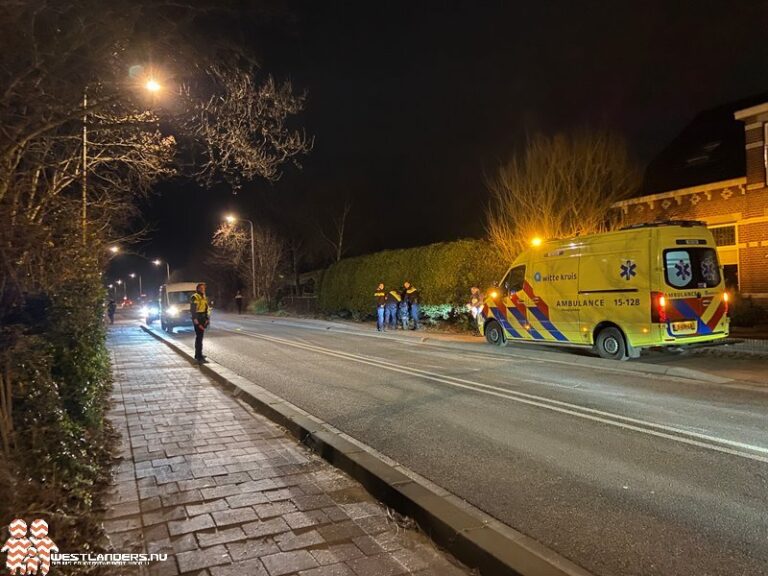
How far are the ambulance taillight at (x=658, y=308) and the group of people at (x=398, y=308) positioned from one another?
10569 mm

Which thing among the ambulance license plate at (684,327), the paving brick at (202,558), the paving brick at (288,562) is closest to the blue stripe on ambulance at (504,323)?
the ambulance license plate at (684,327)

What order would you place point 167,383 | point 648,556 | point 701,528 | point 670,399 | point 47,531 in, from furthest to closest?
point 167,383 < point 670,399 < point 701,528 < point 648,556 < point 47,531

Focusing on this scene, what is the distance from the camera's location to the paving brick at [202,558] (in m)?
3.45

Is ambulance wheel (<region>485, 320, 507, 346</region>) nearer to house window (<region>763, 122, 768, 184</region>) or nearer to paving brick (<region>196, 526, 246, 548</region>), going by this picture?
house window (<region>763, 122, 768, 184</region>)

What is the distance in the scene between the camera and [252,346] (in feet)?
56.0

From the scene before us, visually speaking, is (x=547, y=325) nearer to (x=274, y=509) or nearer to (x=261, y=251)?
(x=274, y=509)

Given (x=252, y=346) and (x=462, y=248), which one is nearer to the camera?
(x=252, y=346)

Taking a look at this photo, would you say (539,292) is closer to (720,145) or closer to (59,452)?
(59,452)

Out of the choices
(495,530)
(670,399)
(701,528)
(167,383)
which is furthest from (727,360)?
(167,383)

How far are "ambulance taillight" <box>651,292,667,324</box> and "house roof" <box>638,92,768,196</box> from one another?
10.8 meters

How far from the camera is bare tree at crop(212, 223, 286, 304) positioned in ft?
139

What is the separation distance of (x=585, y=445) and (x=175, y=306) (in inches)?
889

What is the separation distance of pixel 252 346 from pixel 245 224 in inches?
1117

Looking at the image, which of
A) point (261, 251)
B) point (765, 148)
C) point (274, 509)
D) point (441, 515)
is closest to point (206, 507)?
point (274, 509)
